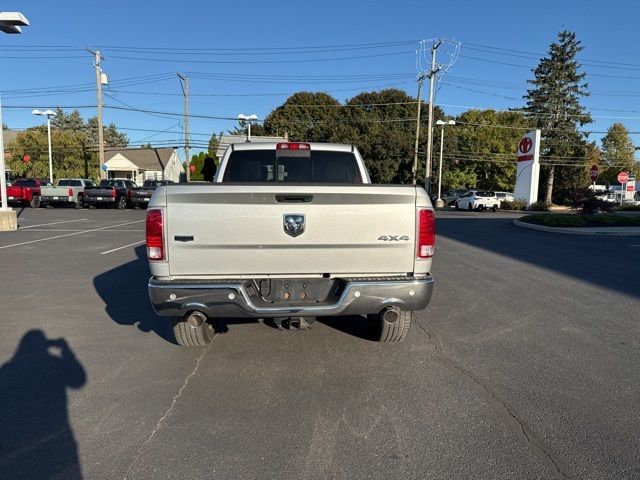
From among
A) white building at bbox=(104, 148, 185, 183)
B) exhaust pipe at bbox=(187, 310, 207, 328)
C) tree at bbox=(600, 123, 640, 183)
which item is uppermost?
tree at bbox=(600, 123, 640, 183)

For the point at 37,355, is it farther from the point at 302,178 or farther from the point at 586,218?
the point at 586,218

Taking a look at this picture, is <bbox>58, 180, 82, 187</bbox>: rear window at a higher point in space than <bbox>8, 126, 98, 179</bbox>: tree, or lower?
lower

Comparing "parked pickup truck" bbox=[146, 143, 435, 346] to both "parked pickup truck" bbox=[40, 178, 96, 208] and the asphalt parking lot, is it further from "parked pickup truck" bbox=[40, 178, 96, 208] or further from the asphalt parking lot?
"parked pickup truck" bbox=[40, 178, 96, 208]

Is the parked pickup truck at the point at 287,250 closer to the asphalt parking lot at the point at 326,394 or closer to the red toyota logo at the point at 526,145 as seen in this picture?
the asphalt parking lot at the point at 326,394

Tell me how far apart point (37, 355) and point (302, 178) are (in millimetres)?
3510

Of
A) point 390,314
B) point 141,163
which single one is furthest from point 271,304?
point 141,163

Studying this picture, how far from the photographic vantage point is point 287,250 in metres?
4.01

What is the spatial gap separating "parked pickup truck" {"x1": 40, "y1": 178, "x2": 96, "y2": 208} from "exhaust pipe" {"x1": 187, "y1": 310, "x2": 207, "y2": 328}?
29.4m

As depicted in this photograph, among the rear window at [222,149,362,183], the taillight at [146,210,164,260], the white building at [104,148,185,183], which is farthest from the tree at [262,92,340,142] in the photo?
the taillight at [146,210,164,260]

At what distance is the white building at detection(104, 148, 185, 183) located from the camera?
186 feet

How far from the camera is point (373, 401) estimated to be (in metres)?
3.73

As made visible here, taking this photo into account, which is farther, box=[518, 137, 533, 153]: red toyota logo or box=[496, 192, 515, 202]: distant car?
box=[496, 192, 515, 202]: distant car

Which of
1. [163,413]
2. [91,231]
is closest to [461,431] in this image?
[163,413]

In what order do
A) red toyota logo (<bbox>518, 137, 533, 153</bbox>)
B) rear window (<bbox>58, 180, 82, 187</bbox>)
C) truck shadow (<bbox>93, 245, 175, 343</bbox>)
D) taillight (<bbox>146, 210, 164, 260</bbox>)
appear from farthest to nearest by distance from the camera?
red toyota logo (<bbox>518, 137, 533, 153</bbox>) → rear window (<bbox>58, 180, 82, 187</bbox>) → truck shadow (<bbox>93, 245, 175, 343</bbox>) → taillight (<bbox>146, 210, 164, 260</bbox>)
